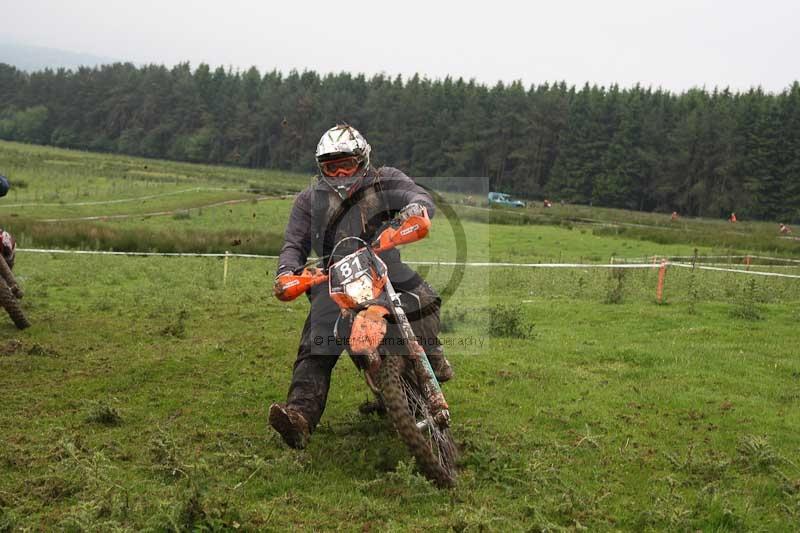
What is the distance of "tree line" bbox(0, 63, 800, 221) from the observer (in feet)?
262

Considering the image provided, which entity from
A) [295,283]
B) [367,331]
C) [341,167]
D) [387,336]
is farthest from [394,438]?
[341,167]

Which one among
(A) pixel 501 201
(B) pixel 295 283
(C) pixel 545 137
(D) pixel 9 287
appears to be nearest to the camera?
(B) pixel 295 283

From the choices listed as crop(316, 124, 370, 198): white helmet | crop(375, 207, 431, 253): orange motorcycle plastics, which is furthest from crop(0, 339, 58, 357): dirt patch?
crop(375, 207, 431, 253): orange motorcycle plastics

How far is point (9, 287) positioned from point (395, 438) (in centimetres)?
805

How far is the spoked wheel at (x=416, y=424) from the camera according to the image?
593 centimetres

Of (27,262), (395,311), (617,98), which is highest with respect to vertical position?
(617,98)

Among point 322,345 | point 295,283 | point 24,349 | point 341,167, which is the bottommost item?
point 24,349

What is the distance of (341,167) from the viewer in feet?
22.7

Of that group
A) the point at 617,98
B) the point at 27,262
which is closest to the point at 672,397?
the point at 27,262

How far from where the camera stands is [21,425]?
24.7ft

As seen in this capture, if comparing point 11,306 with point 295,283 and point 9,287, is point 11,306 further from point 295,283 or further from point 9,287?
point 295,283

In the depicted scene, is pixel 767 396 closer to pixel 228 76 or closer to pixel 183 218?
pixel 183 218

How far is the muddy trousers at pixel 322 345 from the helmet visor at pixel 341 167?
1.14 meters

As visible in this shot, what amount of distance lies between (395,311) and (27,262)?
60.4 ft
